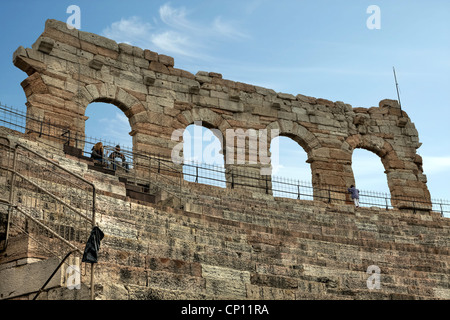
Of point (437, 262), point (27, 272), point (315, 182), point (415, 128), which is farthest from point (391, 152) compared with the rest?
point (27, 272)

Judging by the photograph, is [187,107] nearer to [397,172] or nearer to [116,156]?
[116,156]

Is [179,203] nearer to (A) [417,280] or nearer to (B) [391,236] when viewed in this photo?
(A) [417,280]

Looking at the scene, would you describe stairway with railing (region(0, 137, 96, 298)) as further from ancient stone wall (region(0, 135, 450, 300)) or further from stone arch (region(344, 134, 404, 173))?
stone arch (region(344, 134, 404, 173))

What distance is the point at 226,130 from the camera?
22.0 metres

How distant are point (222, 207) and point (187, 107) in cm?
714

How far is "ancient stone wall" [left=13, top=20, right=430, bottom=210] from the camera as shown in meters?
19.1

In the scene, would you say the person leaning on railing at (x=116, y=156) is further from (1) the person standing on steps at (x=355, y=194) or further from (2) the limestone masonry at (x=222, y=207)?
(1) the person standing on steps at (x=355, y=194)

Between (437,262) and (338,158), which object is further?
(338,158)

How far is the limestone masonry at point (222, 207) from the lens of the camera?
916 centimetres

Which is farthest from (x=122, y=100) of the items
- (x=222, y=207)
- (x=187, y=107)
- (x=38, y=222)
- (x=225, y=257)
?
(x=38, y=222)

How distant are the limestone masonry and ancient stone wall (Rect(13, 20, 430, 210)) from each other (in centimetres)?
5

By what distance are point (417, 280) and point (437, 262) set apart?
1.87 m

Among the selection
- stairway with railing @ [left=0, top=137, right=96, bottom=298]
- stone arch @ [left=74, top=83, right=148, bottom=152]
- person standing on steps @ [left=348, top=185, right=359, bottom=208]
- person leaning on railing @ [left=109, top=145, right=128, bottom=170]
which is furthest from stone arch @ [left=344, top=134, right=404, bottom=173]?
stairway with railing @ [left=0, top=137, right=96, bottom=298]

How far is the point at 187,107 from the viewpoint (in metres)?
21.7
